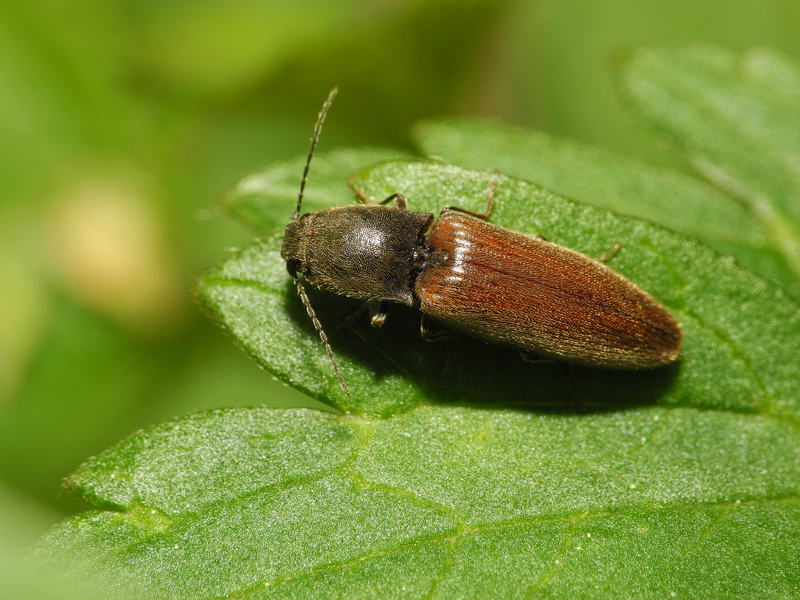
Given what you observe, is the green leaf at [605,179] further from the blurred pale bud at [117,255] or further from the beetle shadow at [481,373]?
the blurred pale bud at [117,255]

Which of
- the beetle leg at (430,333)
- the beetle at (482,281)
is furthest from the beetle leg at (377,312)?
the beetle leg at (430,333)

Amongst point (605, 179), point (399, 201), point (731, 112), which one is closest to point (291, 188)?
point (399, 201)

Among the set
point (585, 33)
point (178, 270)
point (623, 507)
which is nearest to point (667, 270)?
point (623, 507)

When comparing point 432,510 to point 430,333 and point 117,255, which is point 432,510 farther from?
point 117,255

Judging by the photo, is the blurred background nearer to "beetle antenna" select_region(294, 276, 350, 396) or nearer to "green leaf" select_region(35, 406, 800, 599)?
"beetle antenna" select_region(294, 276, 350, 396)

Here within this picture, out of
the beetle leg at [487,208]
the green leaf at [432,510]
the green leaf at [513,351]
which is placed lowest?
the green leaf at [432,510]

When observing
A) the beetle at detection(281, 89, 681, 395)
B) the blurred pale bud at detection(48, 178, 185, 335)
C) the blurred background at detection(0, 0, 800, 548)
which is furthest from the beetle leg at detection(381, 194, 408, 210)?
the blurred pale bud at detection(48, 178, 185, 335)

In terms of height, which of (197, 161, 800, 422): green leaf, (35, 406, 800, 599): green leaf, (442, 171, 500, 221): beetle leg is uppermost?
(442, 171, 500, 221): beetle leg
